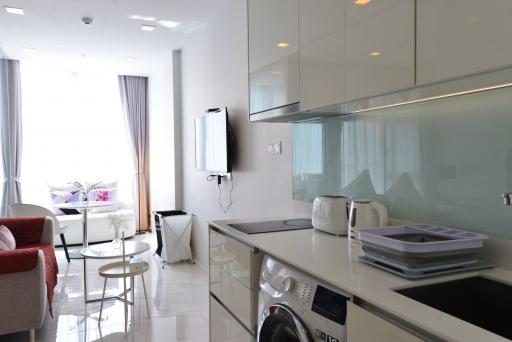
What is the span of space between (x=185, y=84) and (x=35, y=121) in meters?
3.23

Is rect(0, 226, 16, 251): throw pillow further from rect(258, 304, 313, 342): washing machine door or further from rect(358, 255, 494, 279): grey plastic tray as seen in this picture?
rect(358, 255, 494, 279): grey plastic tray

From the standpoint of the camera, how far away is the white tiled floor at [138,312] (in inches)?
116

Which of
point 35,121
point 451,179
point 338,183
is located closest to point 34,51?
point 35,121

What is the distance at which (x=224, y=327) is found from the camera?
85.9 inches

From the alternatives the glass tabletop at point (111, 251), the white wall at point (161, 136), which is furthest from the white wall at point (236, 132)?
the glass tabletop at point (111, 251)

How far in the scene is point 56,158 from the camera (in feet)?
22.9

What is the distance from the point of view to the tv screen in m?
3.73

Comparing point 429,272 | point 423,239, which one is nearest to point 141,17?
point 423,239

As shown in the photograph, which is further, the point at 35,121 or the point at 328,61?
the point at 35,121

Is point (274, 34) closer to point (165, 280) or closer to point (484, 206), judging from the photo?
point (484, 206)

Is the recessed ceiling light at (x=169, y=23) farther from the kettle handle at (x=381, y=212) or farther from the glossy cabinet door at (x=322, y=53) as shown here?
the kettle handle at (x=381, y=212)

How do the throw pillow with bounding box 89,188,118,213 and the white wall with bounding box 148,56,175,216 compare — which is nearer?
the white wall with bounding box 148,56,175,216

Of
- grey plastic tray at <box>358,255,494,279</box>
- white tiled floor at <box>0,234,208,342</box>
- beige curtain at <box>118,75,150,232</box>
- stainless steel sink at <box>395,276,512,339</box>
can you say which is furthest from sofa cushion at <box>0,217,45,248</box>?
stainless steel sink at <box>395,276,512,339</box>

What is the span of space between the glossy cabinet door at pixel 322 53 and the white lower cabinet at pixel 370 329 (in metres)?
0.90
